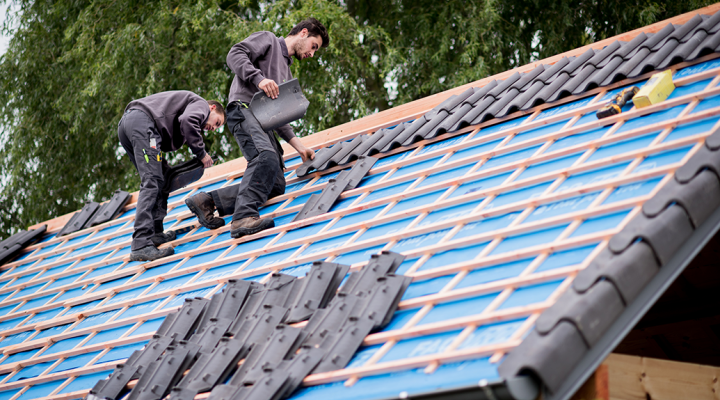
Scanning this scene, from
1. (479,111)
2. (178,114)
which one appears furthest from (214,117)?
(479,111)

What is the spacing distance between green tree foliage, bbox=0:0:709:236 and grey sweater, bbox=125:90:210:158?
15.3 ft

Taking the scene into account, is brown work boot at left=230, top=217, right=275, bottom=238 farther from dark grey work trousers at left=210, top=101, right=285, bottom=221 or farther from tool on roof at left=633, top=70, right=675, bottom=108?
tool on roof at left=633, top=70, right=675, bottom=108

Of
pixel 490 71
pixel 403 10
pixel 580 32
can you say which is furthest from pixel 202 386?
pixel 403 10

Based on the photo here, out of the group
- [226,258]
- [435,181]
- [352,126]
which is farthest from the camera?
[352,126]

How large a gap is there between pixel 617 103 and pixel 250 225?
2401mm

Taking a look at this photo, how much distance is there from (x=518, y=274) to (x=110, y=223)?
15.8ft

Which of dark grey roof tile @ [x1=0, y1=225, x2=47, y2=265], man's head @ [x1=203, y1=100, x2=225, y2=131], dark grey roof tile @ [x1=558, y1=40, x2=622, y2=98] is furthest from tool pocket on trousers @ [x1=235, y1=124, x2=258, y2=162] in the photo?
dark grey roof tile @ [x1=0, y1=225, x2=47, y2=265]

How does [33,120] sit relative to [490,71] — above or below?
above

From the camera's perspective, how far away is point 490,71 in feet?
33.0

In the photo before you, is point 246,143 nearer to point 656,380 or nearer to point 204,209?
point 204,209

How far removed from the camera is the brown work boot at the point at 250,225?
4.20m

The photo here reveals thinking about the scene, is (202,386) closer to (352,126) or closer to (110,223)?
(352,126)

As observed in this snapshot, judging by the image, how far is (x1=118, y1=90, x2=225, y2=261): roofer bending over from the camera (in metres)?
4.53

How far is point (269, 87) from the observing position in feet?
13.7
